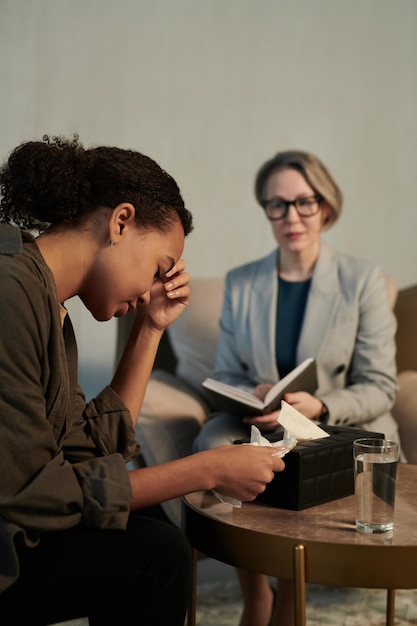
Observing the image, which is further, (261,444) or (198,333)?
(198,333)

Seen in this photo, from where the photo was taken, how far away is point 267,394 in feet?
6.98

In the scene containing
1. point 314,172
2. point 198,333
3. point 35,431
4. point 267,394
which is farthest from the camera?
point 198,333

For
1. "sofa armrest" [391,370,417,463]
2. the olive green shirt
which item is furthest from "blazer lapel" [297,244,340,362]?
the olive green shirt

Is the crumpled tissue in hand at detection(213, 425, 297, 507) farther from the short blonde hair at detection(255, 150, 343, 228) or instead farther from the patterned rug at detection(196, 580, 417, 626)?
the short blonde hair at detection(255, 150, 343, 228)

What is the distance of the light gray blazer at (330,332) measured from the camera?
2387 millimetres

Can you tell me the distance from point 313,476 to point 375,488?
169 mm

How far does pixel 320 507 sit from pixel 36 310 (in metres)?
0.62

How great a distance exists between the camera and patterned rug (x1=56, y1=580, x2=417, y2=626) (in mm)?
2064

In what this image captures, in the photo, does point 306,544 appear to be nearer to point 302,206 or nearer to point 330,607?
point 330,607

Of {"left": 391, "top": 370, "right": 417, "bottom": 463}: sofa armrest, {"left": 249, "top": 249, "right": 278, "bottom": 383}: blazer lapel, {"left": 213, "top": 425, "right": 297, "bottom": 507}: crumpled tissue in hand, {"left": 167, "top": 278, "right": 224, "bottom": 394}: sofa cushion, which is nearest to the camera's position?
{"left": 213, "top": 425, "right": 297, "bottom": 507}: crumpled tissue in hand

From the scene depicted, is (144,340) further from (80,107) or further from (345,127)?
(345,127)

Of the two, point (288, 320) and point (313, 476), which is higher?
point (288, 320)

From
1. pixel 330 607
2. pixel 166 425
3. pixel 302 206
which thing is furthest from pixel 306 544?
pixel 302 206

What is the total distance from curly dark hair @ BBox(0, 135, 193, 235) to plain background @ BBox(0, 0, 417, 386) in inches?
74.0
